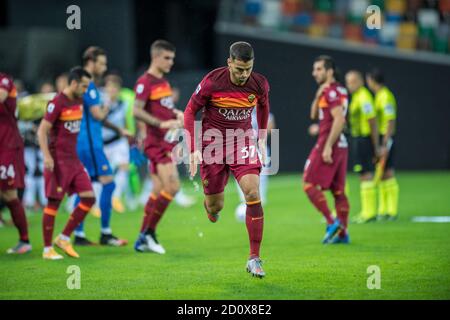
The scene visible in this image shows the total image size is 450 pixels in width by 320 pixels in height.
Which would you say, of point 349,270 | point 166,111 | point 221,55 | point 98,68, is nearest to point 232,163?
point 349,270

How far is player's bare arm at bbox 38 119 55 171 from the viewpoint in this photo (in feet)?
31.5

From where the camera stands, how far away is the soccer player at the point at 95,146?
10.8 m

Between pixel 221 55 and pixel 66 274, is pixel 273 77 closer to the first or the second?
pixel 221 55

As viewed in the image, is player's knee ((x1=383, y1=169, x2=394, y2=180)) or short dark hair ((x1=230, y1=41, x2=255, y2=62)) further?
player's knee ((x1=383, y1=169, x2=394, y2=180))

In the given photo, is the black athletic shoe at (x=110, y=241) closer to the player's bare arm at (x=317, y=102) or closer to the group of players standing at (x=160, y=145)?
the group of players standing at (x=160, y=145)

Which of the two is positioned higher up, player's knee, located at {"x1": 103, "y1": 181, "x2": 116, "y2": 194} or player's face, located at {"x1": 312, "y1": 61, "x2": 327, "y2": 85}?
player's face, located at {"x1": 312, "y1": 61, "x2": 327, "y2": 85}

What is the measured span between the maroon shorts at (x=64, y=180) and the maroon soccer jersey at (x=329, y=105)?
3065 millimetres

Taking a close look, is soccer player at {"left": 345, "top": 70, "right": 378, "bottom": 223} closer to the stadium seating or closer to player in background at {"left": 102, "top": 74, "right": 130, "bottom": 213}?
player in background at {"left": 102, "top": 74, "right": 130, "bottom": 213}

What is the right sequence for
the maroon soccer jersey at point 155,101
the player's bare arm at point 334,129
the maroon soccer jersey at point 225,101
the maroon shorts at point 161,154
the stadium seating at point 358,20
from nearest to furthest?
the maroon soccer jersey at point 225,101
the maroon soccer jersey at point 155,101
the maroon shorts at point 161,154
the player's bare arm at point 334,129
the stadium seating at point 358,20

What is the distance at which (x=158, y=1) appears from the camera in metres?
26.0

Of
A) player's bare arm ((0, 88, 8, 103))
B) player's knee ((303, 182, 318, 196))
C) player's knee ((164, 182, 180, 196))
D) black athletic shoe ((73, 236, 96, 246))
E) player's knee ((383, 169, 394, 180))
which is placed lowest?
black athletic shoe ((73, 236, 96, 246))

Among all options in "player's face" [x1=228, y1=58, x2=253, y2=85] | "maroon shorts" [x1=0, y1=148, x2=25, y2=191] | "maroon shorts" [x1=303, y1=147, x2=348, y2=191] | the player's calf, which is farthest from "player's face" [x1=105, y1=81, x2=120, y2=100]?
"player's face" [x1=228, y1=58, x2=253, y2=85]

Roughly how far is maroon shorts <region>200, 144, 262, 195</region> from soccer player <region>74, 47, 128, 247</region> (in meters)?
2.64

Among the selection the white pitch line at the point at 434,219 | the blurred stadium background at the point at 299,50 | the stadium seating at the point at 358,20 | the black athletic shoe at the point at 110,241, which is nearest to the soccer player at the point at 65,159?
the black athletic shoe at the point at 110,241
